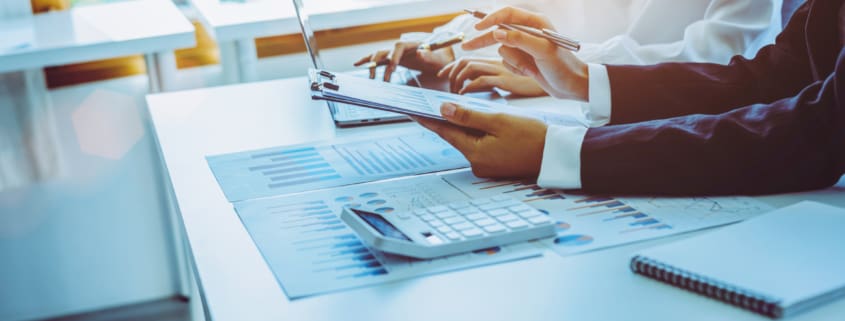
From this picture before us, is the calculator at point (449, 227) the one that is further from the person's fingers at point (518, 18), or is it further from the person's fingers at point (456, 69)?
the person's fingers at point (456, 69)

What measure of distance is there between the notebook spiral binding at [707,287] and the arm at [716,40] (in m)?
0.80

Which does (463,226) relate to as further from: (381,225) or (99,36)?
(99,36)

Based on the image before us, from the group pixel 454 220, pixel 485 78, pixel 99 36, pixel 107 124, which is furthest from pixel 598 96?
pixel 107 124

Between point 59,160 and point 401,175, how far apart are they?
5.29 ft

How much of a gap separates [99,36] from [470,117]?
4.26 ft

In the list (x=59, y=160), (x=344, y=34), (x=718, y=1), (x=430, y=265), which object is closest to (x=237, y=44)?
(x=344, y=34)

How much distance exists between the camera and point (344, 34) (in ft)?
8.96

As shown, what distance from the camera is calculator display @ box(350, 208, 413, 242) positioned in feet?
2.92

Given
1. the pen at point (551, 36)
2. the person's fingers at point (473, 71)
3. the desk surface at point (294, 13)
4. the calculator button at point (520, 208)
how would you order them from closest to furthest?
the calculator button at point (520, 208)
the pen at point (551, 36)
the person's fingers at point (473, 71)
the desk surface at point (294, 13)

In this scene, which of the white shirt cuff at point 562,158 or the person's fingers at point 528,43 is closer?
the white shirt cuff at point 562,158

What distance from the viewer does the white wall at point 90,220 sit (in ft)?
8.12

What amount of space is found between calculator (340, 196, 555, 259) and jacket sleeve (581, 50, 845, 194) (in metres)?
0.16

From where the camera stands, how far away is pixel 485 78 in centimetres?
156

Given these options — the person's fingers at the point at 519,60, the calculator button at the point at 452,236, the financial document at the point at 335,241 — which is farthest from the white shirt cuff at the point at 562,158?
the person's fingers at the point at 519,60
